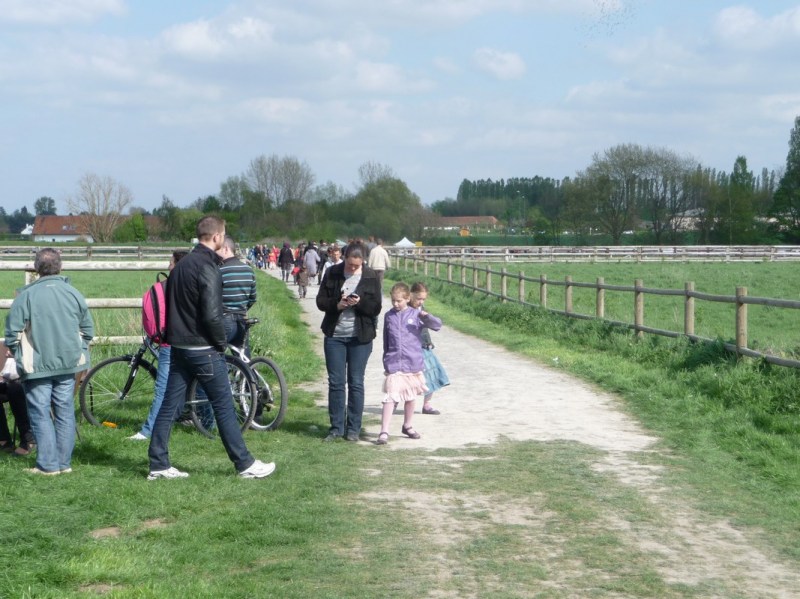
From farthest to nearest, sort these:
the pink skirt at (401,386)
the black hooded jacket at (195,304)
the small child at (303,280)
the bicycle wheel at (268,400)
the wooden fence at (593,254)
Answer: the wooden fence at (593,254) < the small child at (303,280) < the bicycle wheel at (268,400) < the pink skirt at (401,386) < the black hooded jacket at (195,304)

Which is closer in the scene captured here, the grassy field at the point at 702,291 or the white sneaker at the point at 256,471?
the white sneaker at the point at 256,471

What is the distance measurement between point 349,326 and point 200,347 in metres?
1.81

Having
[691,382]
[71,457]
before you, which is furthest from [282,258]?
[71,457]

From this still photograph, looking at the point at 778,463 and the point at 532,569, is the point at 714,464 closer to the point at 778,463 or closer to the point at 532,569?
the point at 778,463

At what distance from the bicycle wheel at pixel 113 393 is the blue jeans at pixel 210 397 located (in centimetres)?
200

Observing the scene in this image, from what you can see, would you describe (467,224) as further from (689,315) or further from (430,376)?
(430,376)

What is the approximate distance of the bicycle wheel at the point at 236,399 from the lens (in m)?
8.46

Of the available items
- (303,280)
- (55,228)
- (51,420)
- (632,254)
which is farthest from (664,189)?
(55,228)

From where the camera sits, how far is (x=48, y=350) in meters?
7.13

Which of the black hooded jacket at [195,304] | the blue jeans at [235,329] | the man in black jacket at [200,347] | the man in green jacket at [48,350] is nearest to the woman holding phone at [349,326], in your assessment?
the blue jeans at [235,329]

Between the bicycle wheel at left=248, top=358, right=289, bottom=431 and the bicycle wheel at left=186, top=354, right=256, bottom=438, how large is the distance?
102mm

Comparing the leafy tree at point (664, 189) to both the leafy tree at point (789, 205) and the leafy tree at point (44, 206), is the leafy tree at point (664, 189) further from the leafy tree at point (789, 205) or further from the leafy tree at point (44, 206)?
the leafy tree at point (44, 206)

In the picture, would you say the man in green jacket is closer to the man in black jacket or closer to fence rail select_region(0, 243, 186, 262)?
the man in black jacket

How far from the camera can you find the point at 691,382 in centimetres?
1147
